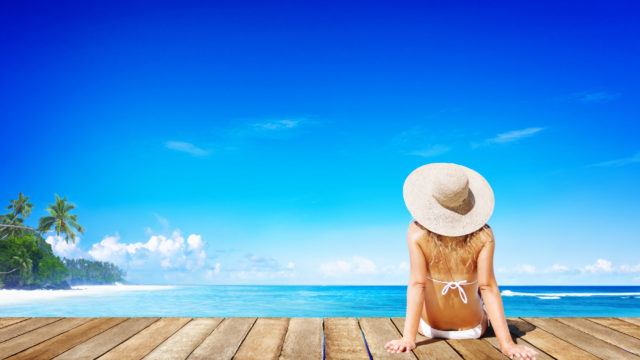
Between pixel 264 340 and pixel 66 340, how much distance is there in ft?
4.74

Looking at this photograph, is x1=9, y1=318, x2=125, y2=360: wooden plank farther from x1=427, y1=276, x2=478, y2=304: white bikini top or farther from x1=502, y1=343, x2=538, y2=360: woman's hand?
x1=502, y1=343, x2=538, y2=360: woman's hand

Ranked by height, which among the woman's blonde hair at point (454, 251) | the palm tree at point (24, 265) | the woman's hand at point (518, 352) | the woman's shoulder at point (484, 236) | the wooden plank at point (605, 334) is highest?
the palm tree at point (24, 265)

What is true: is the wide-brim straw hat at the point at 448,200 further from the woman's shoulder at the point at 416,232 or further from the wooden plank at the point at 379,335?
the wooden plank at the point at 379,335

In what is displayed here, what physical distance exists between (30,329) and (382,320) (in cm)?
291

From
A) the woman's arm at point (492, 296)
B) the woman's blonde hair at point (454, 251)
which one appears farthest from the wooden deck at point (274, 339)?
the woman's blonde hair at point (454, 251)

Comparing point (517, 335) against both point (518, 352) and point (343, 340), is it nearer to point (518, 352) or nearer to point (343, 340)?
point (518, 352)

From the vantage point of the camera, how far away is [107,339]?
353 cm

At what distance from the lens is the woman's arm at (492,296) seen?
2.98 meters

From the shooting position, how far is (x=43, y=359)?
293cm

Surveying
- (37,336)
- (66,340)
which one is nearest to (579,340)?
(66,340)

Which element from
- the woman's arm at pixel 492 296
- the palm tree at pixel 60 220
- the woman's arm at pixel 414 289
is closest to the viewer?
the woman's arm at pixel 492 296

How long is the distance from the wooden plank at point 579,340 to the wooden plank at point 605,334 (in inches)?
2.5

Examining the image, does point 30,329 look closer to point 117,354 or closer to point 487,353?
point 117,354

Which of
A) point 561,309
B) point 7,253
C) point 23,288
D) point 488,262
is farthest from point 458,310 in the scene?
point 23,288
